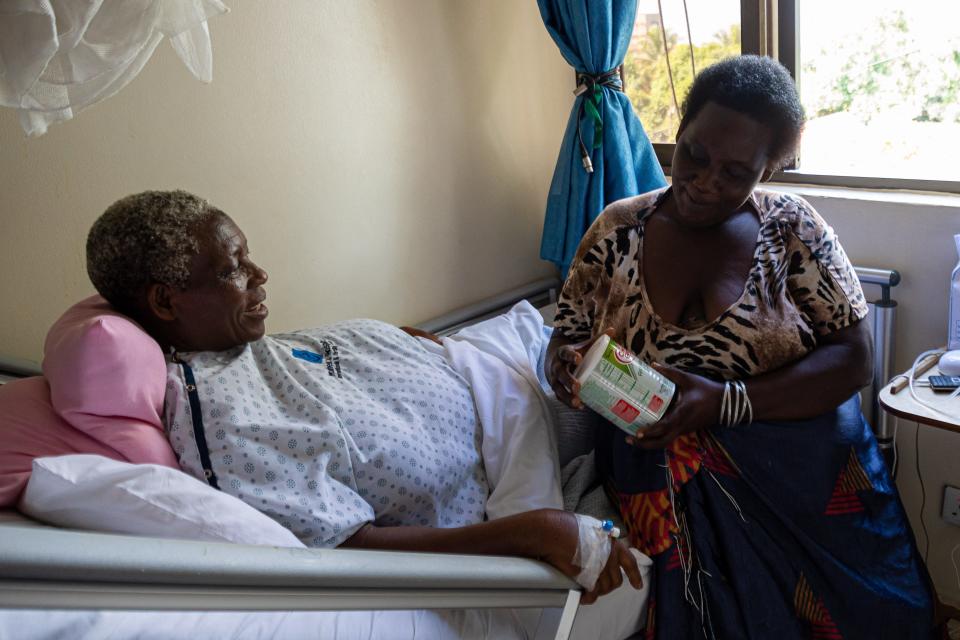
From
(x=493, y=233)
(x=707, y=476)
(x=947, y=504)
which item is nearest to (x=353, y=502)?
(x=707, y=476)

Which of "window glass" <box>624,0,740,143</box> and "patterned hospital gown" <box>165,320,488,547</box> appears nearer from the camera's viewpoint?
"patterned hospital gown" <box>165,320,488,547</box>

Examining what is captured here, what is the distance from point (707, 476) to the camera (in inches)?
63.4

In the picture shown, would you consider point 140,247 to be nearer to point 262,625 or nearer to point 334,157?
point 262,625

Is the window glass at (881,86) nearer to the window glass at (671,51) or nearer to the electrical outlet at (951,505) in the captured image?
the window glass at (671,51)

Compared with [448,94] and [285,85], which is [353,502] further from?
[448,94]

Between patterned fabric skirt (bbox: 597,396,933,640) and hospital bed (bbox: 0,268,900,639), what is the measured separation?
331 millimetres

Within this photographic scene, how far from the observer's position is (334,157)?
2.31 metres

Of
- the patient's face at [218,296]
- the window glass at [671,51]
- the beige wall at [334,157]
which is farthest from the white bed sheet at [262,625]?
the window glass at [671,51]

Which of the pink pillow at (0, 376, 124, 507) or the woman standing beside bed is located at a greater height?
the pink pillow at (0, 376, 124, 507)

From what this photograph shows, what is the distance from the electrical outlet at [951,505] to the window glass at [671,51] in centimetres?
133

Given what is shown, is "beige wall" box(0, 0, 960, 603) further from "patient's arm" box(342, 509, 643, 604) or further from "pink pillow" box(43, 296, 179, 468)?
"patient's arm" box(342, 509, 643, 604)

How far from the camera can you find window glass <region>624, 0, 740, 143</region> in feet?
8.45

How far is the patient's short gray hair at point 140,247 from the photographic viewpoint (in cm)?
151

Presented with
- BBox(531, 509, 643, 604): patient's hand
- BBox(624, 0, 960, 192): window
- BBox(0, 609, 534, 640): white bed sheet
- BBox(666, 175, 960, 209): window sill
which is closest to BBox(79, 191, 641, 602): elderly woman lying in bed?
BBox(531, 509, 643, 604): patient's hand
